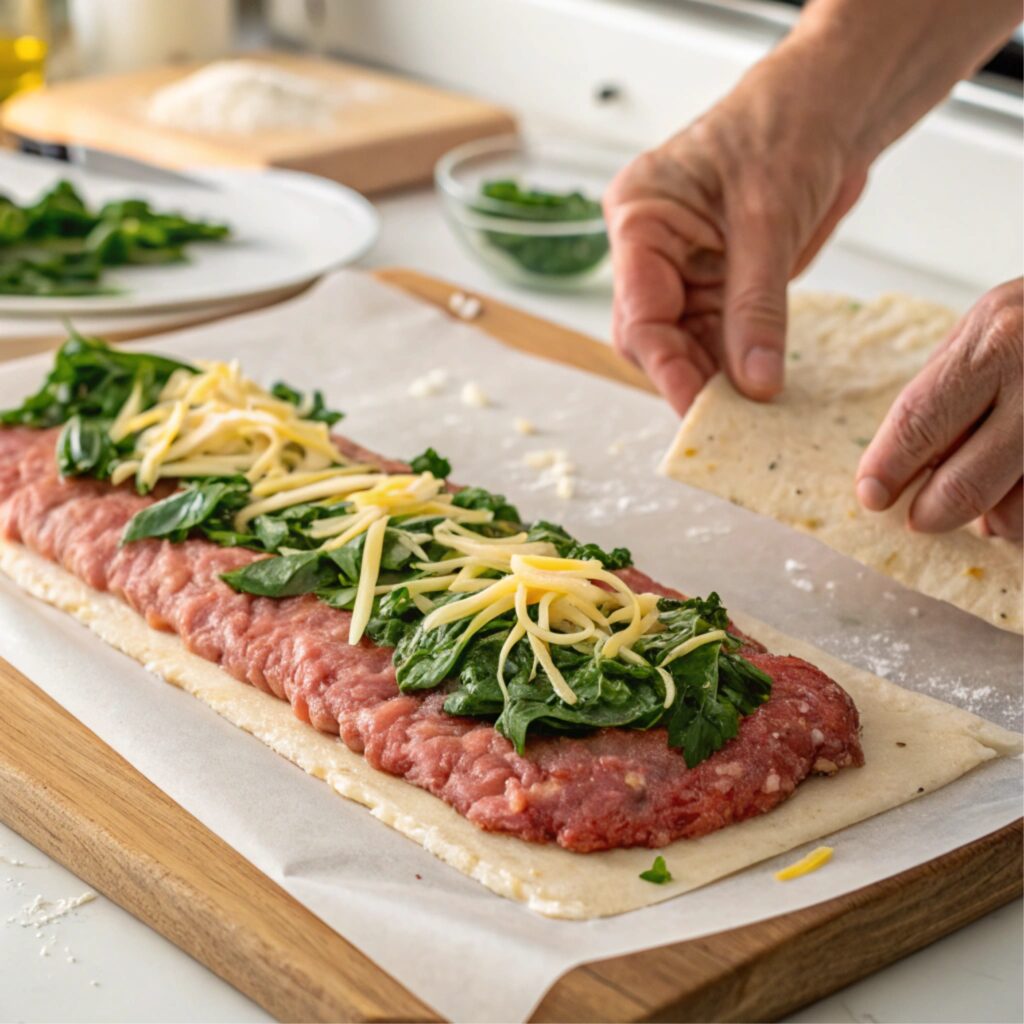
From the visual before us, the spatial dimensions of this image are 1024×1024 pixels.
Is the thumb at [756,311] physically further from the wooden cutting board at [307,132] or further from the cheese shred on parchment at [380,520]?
the wooden cutting board at [307,132]

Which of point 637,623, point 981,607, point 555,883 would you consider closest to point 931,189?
point 981,607

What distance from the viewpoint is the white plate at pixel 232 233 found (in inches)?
151

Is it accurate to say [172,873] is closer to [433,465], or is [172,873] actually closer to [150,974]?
[150,974]

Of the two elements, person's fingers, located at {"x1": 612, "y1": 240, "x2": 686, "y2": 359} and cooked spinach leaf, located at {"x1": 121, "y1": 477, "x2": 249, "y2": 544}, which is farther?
person's fingers, located at {"x1": 612, "y1": 240, "x2": 686, "y2": 359}

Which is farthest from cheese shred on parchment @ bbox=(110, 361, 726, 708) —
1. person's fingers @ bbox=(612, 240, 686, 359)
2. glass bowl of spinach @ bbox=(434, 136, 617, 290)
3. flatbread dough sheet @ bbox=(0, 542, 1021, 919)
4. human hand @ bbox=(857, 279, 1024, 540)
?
glass bowl of spinach @ bbox=(434, 136, 617, 290)

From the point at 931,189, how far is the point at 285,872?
3.01 m

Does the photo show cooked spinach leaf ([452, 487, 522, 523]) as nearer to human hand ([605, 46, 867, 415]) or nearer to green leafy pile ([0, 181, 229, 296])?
human hand ([605, 46, 867, 415])

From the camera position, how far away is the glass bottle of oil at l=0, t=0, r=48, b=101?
5.42 metres

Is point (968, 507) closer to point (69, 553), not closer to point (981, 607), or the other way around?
point (981, 607)

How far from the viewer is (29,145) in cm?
502

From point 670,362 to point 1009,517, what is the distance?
0.78 m

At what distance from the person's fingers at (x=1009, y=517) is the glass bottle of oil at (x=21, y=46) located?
4.03 meters

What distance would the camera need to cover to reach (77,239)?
4238 millimetres

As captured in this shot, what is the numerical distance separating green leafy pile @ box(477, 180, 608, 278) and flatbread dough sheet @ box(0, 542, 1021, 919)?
1802 mm
